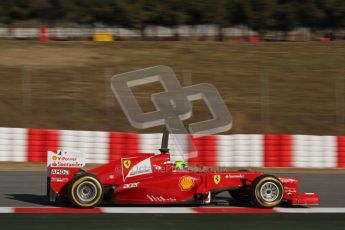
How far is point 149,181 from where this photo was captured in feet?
30.1

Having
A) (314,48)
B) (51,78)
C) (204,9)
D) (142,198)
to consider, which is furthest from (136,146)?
(204,9)

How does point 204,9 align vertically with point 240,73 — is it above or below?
above

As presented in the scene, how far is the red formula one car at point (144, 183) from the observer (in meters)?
9.05

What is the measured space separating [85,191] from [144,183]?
0.78m

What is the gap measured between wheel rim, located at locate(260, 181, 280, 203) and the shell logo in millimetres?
962

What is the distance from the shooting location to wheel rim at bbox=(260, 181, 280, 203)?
9328 mm

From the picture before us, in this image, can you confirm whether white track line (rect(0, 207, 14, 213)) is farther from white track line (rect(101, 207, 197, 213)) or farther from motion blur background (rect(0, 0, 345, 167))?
motion blur background (rect(0, 0, 345, 167))

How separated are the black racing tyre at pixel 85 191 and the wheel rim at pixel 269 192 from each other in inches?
85.3

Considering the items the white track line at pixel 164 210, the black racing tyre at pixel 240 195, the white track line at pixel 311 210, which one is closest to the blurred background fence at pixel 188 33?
the black racing tyre at pixel 240 195

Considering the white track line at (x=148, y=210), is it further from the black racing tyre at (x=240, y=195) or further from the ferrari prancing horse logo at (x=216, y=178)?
the black racing tyre at (x=240, y=195)

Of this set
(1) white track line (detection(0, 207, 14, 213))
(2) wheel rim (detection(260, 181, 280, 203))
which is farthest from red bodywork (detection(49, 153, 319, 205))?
(1) white track line (detection(0, 207, 14, 213))

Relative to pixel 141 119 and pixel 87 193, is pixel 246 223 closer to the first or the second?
pixel 87 193

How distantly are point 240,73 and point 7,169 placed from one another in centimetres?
1302

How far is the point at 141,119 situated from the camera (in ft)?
64.4
